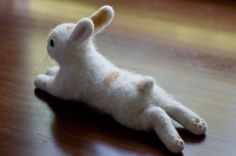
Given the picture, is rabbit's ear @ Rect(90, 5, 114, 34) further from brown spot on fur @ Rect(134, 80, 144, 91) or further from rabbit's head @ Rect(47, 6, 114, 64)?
brown spot on fur @ Rect(134, 80, 144, 91)

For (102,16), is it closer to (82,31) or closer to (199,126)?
(82,31)

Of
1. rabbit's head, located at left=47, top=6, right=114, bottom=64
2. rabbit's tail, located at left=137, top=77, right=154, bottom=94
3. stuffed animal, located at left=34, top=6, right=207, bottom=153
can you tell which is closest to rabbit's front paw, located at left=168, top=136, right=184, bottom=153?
stuffed animal, located at left=34, top=6, right=207, bottom=153

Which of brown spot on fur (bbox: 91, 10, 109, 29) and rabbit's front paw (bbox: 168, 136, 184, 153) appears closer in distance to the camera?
rabbit's front paw (bbox: 168, 136, 184, 153)

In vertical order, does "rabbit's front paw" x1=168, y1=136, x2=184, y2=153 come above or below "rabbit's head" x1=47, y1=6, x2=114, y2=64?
below

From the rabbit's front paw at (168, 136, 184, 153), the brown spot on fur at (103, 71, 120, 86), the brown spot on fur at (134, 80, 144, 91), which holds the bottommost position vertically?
the rabbit's front paw at (168, 136, 184, 153)

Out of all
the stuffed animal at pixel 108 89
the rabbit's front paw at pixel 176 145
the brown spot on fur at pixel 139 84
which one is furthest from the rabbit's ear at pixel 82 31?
the rabbit's front paw at pixel 176 145

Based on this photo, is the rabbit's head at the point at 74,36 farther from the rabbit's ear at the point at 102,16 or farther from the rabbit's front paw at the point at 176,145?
the rabbit's front paw at the point at 176,145

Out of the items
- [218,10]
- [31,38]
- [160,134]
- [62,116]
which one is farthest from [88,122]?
[218,10]
